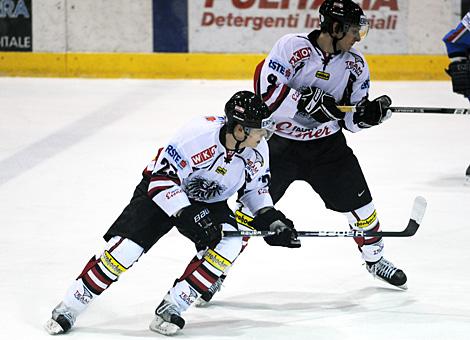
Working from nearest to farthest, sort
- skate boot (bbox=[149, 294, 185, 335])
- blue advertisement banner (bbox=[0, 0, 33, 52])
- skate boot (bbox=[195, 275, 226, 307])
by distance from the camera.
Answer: skate boot (bbox=[149, 294, 185, 335]) → skate boot (bbox=[195, 275, 226, 307]) → blue advertisement banner (bbox=[0, 0, 33, 52])

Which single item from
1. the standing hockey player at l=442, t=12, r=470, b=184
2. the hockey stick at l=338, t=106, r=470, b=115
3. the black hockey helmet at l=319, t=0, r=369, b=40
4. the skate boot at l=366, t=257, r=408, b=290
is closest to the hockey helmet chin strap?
the hockey stick at l=338, t=106, r=470, b=115

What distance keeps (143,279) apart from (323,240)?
1082 mm

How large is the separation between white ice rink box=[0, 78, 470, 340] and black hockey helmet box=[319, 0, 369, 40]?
108 centimetres

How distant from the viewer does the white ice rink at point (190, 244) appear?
4234mm

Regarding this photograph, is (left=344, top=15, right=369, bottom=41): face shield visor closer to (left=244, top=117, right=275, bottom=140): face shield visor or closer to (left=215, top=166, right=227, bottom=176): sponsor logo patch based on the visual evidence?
(left=244, top=117, right=275, bottom=140): face shield visor

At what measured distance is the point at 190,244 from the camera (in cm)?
536

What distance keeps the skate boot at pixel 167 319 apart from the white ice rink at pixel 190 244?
47mm

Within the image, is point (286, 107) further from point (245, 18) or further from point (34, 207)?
point (245, 18)

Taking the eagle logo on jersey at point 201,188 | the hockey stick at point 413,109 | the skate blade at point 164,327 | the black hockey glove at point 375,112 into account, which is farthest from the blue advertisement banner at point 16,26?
the skate blade at point 164,327

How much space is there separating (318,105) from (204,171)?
692 millimetres

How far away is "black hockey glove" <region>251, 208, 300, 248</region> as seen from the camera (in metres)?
4.00

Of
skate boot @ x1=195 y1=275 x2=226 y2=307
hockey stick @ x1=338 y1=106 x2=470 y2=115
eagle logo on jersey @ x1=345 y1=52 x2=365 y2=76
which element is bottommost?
skate boot @ x1=195 y1=275 x2=226 y2=307

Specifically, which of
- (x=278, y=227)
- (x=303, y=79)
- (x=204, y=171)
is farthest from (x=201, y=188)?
(x=303, y=79)

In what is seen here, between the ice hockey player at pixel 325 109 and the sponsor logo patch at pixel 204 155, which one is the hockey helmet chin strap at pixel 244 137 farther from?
the ice hockey player at pixel 325 109
